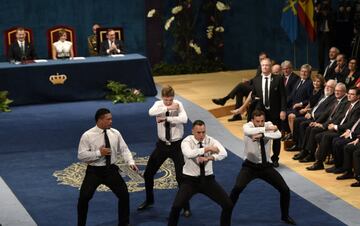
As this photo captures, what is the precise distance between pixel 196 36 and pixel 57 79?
5.31m

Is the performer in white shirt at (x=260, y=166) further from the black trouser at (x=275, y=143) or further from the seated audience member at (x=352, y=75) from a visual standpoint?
the seated audience member at (x=352, y=75)

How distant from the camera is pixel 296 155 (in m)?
13.1

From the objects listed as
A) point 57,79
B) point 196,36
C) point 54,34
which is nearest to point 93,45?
point 54,34

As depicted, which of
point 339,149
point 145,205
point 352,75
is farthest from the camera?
point 352,75

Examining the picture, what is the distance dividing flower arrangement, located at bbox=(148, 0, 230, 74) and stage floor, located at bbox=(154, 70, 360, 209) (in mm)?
436

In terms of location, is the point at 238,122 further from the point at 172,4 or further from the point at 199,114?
the point at 172,4

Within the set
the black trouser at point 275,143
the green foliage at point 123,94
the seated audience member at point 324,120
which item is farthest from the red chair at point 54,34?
the seated audience member at point 324,120

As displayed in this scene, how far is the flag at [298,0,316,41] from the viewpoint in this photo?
19344 millimetres

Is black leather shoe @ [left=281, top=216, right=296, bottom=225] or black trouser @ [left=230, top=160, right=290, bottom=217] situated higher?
black trouser @ [left=230, top=160, right=290, bottom=217]

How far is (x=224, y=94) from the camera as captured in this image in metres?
18.0

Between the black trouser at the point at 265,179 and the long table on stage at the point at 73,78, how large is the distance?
327 inches

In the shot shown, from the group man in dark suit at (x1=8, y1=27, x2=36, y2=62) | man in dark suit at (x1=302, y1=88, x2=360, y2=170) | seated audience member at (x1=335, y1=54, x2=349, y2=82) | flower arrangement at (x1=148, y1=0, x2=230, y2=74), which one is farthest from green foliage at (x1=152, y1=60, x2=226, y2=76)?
man in dark suit at (x1=302, y1=88, x2=360, y2=170)

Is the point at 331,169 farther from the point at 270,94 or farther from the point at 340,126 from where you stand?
the point at 270,94

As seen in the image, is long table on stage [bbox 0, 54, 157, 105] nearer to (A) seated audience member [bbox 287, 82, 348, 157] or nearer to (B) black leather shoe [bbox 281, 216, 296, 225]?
(A) seated audience member [bbox 287, 82, 348, 157]
